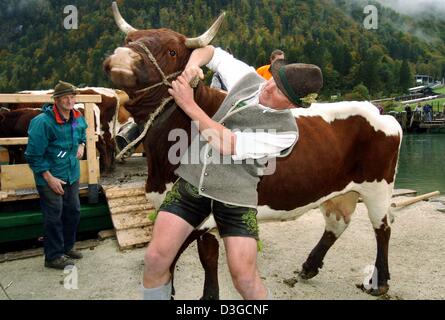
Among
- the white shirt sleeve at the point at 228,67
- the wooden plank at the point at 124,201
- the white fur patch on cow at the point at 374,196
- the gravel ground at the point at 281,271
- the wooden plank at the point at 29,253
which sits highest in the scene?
the white shirt sleeve at the point at 228,67

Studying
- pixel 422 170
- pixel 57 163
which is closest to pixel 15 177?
pixel 57 163

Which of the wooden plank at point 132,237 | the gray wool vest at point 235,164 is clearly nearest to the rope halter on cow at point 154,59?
the gray wool vest at point 235,164

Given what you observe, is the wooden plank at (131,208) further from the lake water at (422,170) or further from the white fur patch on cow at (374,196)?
the lake water at (422,170)

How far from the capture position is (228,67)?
2873 millimetres

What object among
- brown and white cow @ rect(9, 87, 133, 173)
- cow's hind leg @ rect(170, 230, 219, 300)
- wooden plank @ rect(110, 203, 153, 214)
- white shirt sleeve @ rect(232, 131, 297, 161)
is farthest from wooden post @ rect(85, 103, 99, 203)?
white shirt sleeve @ rect(232, 131, 297, 161)

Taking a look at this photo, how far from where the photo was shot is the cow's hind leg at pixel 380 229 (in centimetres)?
443

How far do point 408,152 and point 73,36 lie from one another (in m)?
123

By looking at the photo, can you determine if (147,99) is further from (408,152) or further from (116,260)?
(408,152)

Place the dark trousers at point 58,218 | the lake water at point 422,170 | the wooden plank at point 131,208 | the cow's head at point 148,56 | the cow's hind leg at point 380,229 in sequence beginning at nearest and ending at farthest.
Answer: the cow's head at point 148,56
the cow's hind leg at point 380,229
the dark trousers at point 58,218
the wooden plank at point 131,208
the lake water at point 422,170

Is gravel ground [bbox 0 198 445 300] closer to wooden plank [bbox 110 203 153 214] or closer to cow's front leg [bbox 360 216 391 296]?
cow's front leg [bbox 360 216 391 296]

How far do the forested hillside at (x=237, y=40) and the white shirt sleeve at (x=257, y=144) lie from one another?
246 ft

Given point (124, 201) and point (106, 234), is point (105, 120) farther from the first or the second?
point (106, 234)

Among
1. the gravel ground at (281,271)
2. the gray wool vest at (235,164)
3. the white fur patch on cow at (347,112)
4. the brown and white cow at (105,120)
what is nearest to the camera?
the gray wool vest at (235,164)

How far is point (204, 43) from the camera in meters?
2.92
